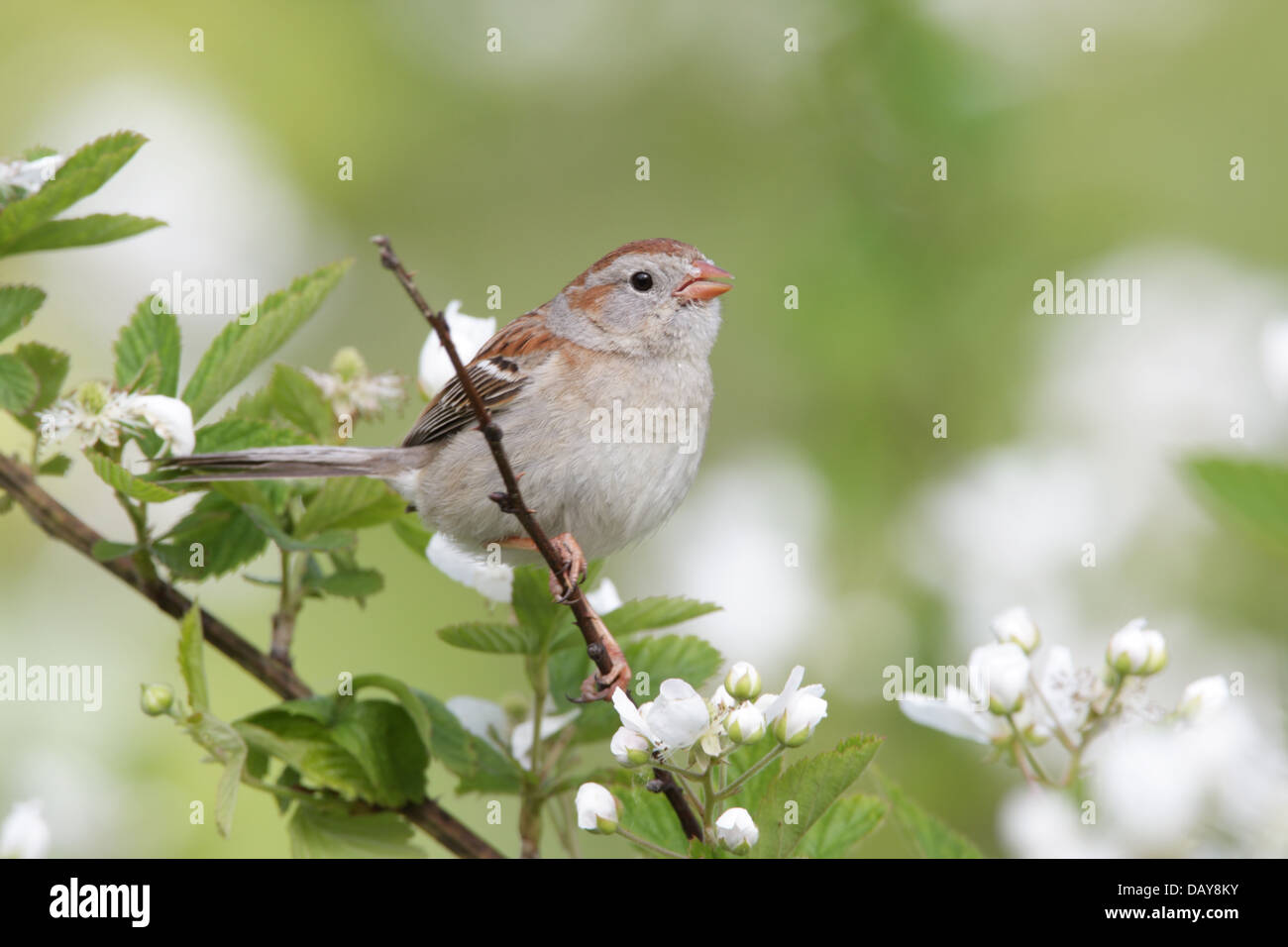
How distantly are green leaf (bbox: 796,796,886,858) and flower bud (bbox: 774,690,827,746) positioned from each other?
0.14m

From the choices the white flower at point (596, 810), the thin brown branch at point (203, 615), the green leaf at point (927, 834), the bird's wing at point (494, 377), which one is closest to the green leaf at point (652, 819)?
the white flower at point (596, 810)

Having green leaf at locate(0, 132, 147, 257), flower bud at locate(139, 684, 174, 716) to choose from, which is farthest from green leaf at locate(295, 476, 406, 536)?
green leaf at locate(0, 132, 147, 257)

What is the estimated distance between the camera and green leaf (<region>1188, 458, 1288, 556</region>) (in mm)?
1511

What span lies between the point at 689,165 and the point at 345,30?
1.82 m

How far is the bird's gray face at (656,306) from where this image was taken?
131 inches

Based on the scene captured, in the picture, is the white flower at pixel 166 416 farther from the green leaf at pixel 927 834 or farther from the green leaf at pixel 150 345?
the green leaf at pixel 927 834

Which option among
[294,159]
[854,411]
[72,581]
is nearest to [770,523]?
[854,411]

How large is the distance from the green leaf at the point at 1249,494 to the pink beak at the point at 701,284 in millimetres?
1881

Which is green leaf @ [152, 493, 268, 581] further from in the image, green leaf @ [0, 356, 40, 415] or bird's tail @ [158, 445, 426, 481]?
green leaf @ [0, 356, 40, 415]

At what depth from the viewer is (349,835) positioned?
90.1 inches

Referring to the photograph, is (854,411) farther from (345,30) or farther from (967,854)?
(345,30)

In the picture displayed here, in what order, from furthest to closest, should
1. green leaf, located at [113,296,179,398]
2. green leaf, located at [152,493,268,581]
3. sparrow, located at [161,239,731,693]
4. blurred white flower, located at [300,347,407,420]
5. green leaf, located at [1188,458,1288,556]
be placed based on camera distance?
A: sparrow, located at [161,239,731,693] < blurred white flower, located at [300,347,407,420] < green leaf, located at [113,296,179,398] < green leaf, located at [152,493,268,581] < green leaf, located at [1188,458,1288,556]

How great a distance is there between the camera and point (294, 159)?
Result: 19.6ft

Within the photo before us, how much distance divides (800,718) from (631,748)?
0.80ft
